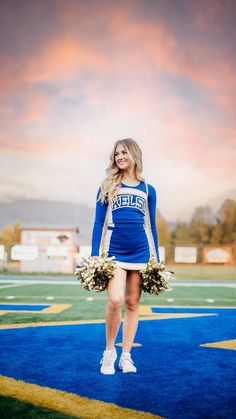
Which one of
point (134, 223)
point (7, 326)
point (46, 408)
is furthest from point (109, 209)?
point (7, 326)

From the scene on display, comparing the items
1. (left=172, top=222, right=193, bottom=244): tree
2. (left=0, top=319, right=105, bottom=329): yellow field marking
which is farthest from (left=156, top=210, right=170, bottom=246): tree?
(left=0, top=319, right=105, bottom=329): yellow field marking

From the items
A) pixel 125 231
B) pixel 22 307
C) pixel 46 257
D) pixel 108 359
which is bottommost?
pixel 22 307

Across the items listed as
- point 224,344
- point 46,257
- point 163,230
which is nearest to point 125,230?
point 224,344

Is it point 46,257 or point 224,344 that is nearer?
point 224,344

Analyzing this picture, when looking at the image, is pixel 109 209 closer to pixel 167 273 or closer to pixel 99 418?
pixel 167 273

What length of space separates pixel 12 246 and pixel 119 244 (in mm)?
20263

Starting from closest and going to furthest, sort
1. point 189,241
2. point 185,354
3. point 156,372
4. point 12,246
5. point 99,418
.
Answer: point 99,418 → point 156,372 → point 185,354 → point 12,246 → point 189,241

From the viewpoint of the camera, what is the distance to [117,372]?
3314mm

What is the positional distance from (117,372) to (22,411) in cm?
107

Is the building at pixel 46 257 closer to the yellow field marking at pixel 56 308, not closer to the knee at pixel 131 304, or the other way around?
the yellow field marking at pixel 56 308

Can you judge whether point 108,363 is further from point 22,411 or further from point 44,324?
point 44,324

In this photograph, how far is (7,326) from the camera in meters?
5.38

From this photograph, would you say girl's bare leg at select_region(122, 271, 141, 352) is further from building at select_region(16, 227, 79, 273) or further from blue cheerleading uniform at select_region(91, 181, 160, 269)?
building at select_region(16, 227, 79, 273)

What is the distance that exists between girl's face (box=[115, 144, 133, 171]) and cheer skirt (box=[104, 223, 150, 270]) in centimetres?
47
